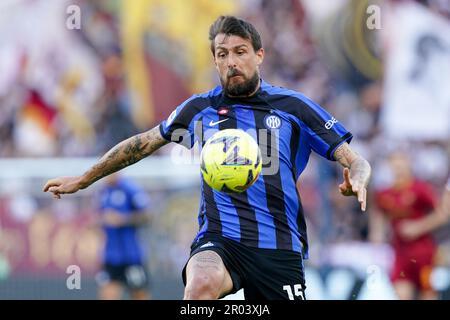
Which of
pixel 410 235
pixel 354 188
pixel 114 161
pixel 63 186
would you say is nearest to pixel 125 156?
pixel 114 161

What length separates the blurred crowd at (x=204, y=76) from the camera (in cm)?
1486

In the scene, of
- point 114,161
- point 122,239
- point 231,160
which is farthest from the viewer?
point 122,239

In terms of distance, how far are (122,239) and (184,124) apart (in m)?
6.86

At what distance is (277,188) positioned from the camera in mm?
6680

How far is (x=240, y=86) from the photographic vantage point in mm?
6758

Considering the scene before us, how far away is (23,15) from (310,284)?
690cm

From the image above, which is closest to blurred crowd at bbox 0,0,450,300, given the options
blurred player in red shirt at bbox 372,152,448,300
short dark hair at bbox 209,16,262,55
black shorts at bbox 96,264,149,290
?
black shorts at bbox 96,264,149,290


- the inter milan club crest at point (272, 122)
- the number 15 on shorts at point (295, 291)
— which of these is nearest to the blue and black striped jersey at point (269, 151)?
the inter milan club crest at point (272, 122)

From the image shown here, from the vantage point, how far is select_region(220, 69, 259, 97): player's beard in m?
6.72

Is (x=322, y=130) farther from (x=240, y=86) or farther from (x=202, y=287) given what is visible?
(x=202, y=287)

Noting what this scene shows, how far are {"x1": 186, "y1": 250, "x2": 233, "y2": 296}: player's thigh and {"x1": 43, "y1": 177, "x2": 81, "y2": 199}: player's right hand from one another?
3.97 feet

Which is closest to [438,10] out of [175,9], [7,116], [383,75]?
[383,75]

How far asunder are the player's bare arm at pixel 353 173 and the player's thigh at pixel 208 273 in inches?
36.9

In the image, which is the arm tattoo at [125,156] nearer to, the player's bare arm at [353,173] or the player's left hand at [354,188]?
the player's bare arm at [353,173]
